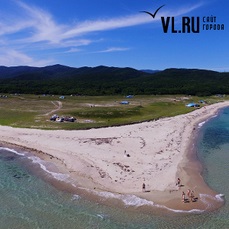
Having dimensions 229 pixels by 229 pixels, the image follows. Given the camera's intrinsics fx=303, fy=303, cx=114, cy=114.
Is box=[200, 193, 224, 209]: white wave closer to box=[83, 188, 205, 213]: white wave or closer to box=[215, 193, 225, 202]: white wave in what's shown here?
box=[215, 193, 225, 202]: white wave

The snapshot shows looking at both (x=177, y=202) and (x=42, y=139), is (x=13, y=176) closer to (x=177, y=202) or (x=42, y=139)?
(x=42, y=139)

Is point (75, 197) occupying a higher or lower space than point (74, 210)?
higher

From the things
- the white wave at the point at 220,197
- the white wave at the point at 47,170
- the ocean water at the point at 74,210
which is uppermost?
the white wave at the point at 47,170

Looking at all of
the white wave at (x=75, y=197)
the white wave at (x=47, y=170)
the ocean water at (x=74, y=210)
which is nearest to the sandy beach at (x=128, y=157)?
the white wave at (x=47, y=170)

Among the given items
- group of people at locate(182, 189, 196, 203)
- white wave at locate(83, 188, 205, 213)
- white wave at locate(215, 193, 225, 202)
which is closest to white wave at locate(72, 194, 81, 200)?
white wave at locate(83, 188, 205, 213)

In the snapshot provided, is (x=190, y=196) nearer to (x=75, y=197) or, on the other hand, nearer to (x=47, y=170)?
(x=75, y=197)

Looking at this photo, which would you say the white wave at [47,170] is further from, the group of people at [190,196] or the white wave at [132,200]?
the group of people at [190,196]

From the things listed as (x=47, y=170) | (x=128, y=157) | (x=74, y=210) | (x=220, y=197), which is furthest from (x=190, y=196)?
(x=47, y=170)

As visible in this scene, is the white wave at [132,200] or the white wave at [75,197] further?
the white wave at [75,197]

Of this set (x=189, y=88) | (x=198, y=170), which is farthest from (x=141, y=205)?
(x=189, y=88)
